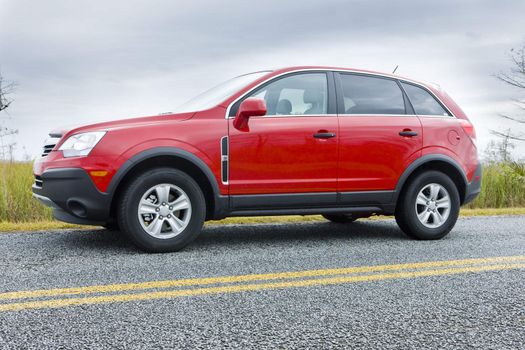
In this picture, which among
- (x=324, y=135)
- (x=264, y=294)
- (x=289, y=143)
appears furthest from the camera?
(x=324, y=135)

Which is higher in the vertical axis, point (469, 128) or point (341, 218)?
point (469, 128)

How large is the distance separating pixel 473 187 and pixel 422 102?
1163mm

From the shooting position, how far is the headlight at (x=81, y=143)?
17.8 ft

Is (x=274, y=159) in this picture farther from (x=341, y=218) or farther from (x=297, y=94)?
(x=341, y=218)

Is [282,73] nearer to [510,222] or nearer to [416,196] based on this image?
[416,196]

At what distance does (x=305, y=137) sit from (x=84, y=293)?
282cm

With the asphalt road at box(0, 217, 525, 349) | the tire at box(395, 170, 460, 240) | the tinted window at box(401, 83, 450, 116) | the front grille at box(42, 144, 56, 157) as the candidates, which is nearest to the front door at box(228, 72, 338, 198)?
the asphalt road at box(0, 217, 525, 349)

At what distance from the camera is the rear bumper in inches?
272

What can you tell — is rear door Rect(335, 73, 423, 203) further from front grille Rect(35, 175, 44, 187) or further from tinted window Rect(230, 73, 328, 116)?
front grille Rect(35, 175, 44, 187)

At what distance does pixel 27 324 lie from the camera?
11.1 ft

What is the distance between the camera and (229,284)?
14.2ft

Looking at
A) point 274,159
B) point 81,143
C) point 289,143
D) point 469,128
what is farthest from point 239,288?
point 469,128

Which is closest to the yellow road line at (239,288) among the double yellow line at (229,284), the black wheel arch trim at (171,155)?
the double yellow line at (229,284)

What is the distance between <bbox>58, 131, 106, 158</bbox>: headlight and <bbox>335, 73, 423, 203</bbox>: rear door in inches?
96.2
